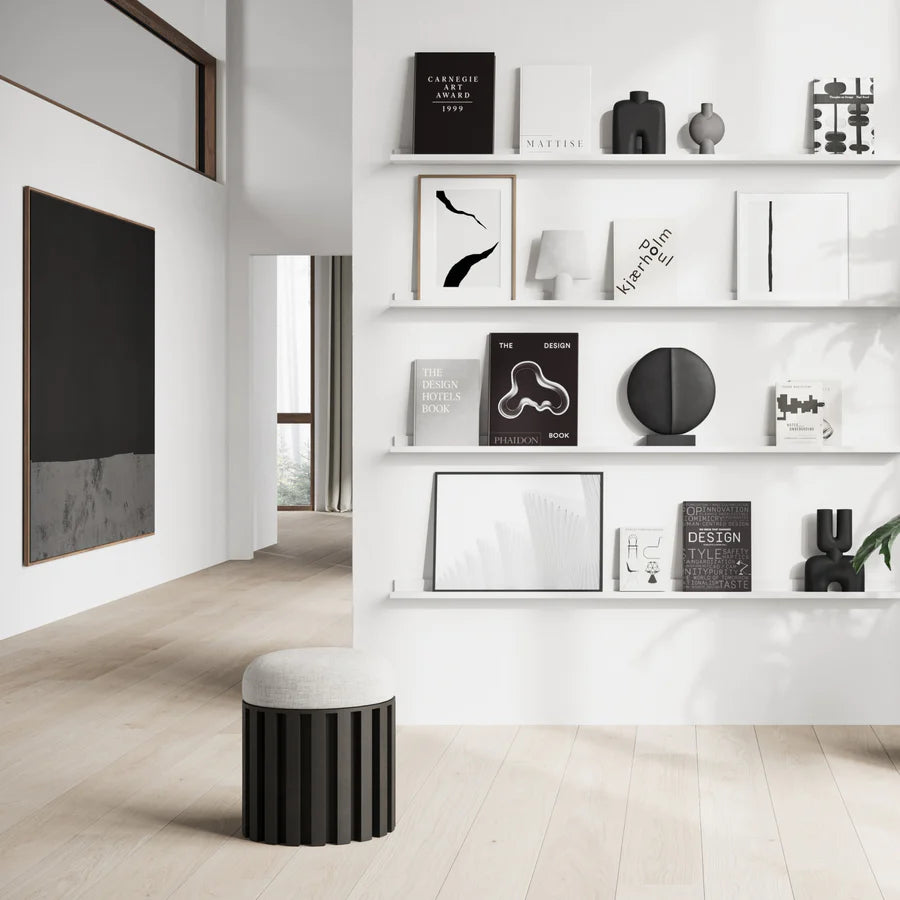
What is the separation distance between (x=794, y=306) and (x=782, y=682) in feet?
4.03

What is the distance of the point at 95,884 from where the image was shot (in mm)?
2393

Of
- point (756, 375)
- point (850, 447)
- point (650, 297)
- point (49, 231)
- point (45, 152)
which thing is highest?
point (45, 152)

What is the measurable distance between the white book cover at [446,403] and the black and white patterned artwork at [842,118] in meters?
1.37

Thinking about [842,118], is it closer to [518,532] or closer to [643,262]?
[643,262]

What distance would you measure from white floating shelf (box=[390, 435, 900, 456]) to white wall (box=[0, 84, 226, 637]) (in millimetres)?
2527

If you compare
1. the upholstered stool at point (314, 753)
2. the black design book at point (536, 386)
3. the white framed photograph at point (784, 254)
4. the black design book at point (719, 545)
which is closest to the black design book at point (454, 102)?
the black design book at point (536, 386)

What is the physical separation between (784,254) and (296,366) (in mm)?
8581

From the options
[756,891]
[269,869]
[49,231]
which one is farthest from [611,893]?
[49,231]

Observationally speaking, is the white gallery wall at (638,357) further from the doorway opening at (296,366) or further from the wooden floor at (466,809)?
the doorway opening at (296,366)

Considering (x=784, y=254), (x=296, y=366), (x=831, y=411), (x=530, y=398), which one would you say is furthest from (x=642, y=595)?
(x=296, y=366)

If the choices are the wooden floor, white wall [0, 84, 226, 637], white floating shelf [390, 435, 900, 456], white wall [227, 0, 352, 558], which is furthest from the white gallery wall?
white wall [227, 0, 352, 558]

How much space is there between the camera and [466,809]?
2891mm

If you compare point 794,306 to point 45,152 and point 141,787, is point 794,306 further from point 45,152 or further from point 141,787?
point 45,152

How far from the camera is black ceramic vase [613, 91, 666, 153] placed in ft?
12.0
